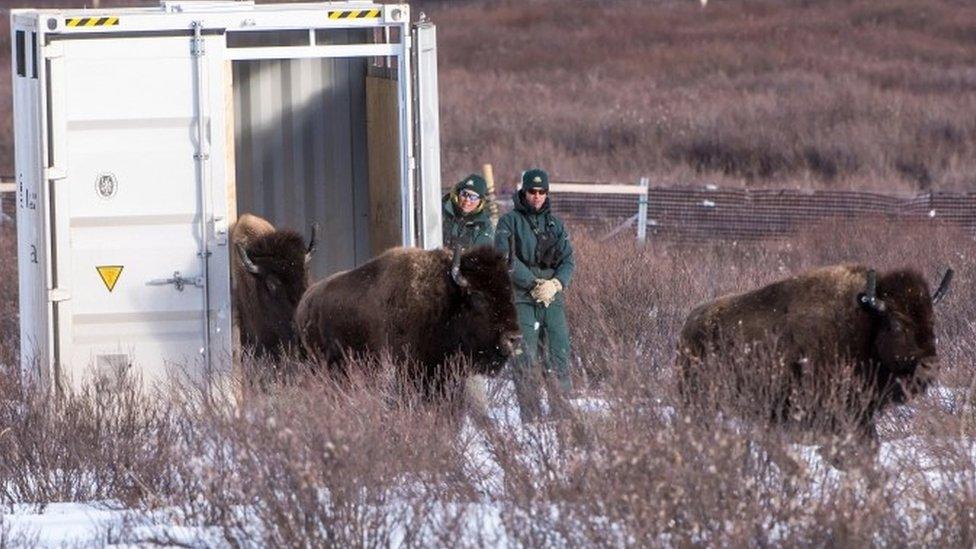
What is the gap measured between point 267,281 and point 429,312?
5.85 feet

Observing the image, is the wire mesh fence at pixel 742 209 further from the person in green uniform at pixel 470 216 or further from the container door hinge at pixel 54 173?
the container door hinge at pixel 54 173

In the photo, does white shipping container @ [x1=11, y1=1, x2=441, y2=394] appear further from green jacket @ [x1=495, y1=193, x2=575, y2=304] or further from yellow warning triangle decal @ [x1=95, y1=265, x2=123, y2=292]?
green jacket @ [x1=495, y1=193, x2=575, y2=304]

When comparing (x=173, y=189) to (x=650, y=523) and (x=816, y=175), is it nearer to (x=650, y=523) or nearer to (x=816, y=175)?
(x=650, y=523)

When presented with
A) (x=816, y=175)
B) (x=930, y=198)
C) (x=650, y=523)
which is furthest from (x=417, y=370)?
(x=816, y=175)

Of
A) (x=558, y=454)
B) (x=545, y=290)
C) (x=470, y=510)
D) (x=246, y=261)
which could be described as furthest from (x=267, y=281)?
(x=470, y=510)

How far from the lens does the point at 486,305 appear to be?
389 inches

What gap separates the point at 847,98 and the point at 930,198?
51.4 ft

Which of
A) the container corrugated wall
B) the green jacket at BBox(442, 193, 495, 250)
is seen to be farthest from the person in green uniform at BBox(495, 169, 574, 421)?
the container corrugated wall

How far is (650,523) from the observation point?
6547 millimetres

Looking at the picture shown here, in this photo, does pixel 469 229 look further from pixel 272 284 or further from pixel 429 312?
pixel 429 312

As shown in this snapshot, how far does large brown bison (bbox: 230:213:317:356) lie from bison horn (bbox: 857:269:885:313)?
3.70 m

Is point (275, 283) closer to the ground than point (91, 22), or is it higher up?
closer to the ground

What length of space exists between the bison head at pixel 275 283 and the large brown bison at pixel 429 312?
104cm

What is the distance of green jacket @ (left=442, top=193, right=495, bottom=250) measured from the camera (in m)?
11.3
